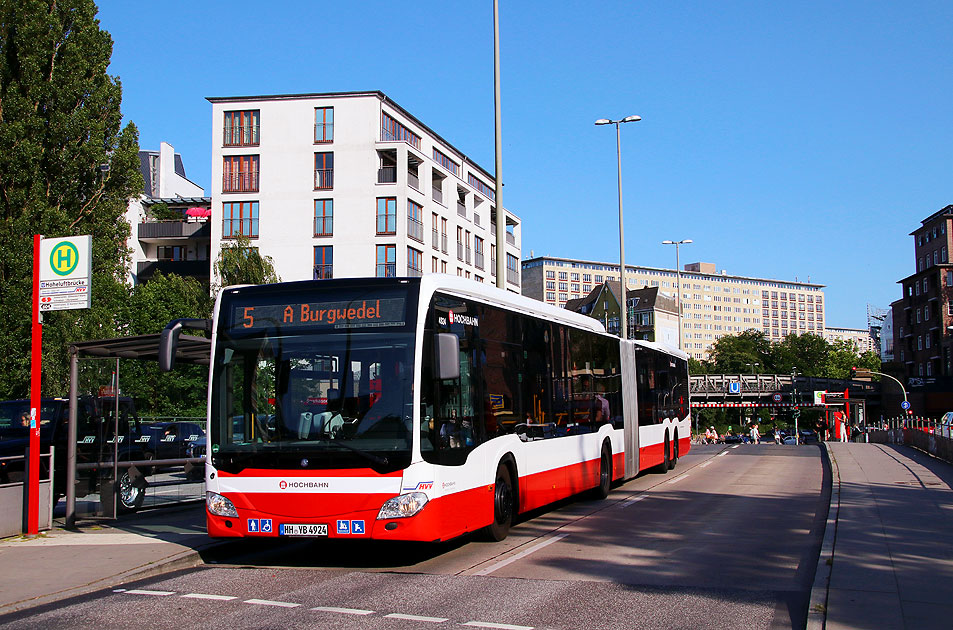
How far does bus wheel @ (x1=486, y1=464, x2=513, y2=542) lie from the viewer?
11.2 meters

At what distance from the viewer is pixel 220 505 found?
9898 millimetres

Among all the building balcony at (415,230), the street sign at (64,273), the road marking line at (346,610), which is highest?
the building balcony at (415,230)

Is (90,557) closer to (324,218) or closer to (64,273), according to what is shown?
(64,273)

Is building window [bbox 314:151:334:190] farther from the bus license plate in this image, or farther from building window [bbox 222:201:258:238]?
the bus license plate

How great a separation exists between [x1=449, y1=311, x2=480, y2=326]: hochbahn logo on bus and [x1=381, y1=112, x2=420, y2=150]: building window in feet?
154

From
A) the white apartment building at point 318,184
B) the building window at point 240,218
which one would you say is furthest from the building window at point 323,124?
Result: the building window at point 240,218

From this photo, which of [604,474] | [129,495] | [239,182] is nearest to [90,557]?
[129,495]

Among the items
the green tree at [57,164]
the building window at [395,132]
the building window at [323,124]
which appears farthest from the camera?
the building window at [395,132]

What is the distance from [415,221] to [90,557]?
47300 millimetres

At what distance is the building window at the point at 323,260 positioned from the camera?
55344 mm

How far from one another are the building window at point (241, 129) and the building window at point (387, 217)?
8.78 meters

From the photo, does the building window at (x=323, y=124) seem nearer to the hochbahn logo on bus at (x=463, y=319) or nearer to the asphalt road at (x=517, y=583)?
the asphalt road at (x=517, y=583)

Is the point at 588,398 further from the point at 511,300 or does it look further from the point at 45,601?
the point at 45,601

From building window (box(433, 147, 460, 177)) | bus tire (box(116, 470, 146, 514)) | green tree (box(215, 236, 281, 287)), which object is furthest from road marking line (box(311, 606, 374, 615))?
building window (box(433, 147, 460, 177))
